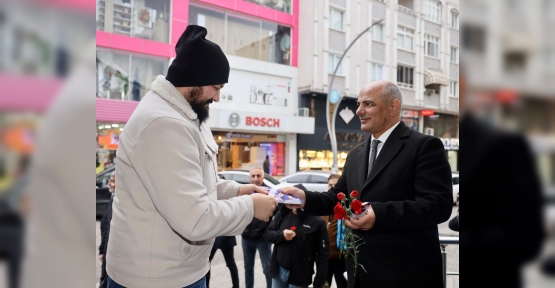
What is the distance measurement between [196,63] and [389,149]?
1.10 metres

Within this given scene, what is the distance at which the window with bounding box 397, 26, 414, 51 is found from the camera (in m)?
16.8

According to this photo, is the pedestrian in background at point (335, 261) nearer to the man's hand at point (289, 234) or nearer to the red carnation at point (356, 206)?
the man's hand at point (289, 234)

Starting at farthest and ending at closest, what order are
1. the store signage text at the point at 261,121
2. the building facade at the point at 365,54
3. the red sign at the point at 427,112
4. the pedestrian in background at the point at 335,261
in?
the red sign at the point at 427,112 < the building facade at the point at 365,54 < the store signage text at the point at 261,121 < the pedestrian in background at the point at 335,261

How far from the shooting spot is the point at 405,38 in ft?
56.9

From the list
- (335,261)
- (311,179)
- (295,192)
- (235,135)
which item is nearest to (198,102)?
(295,192)

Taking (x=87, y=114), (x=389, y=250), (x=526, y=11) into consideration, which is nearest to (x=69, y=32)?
(x=87, y=114)

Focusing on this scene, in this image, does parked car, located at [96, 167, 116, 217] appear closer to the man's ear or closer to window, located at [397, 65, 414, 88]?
the man's ear

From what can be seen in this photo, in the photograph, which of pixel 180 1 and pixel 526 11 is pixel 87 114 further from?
pixel 180 1

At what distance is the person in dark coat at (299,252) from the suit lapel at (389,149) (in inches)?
76.7

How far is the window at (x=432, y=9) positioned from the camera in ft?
44.7

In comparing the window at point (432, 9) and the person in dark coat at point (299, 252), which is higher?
the window at point (432, 9)

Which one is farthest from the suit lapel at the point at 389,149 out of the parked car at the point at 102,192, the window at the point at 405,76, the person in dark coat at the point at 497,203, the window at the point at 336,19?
the window at the point at 405,76

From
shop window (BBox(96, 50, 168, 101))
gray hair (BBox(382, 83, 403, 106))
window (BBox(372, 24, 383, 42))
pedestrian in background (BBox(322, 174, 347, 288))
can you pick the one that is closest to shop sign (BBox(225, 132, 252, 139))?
shop window (BBox(96, 50, 168, 101))

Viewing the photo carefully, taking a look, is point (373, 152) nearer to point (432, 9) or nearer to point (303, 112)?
point (432, 9)
